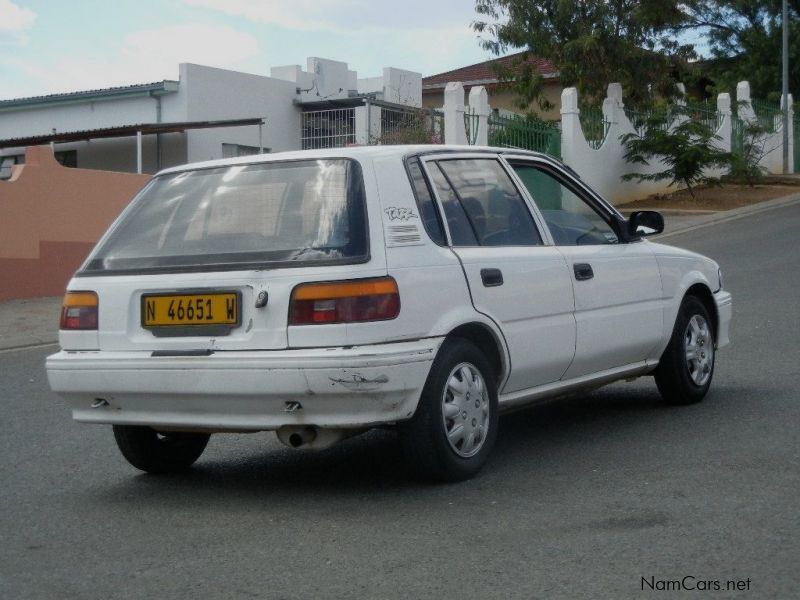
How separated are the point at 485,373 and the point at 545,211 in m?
1.27

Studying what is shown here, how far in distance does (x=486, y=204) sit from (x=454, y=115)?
18427 mm

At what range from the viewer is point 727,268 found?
17703 millimetres

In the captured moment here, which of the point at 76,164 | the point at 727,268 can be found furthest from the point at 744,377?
the point at 76,164

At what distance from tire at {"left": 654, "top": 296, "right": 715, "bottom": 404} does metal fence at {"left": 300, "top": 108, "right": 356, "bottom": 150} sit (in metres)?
23.4

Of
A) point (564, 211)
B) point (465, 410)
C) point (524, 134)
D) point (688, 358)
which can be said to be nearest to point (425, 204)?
point (465, 410)

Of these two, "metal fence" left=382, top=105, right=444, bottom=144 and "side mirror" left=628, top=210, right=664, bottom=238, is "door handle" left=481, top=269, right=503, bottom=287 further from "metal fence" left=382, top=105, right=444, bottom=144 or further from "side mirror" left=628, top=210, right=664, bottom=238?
"metal fence" left=382, top=105, right=444, bottom=144

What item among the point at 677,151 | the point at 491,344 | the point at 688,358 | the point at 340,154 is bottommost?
the point at 688,358

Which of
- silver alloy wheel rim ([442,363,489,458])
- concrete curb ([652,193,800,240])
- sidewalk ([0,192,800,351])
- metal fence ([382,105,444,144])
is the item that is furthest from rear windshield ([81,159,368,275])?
metal fence ([382,105,444,144])

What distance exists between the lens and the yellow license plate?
573 centimetres

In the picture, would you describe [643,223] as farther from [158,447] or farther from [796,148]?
[796,148]

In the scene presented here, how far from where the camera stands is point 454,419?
5.93m

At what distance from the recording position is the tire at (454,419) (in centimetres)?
577

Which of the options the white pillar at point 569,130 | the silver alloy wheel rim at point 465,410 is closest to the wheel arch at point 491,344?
the silver alloy wheel rim at point 465,410

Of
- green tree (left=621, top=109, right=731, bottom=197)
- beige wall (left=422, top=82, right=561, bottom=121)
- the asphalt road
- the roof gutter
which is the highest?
beige wall (left=422, top=82, right=561, bottom=121)
